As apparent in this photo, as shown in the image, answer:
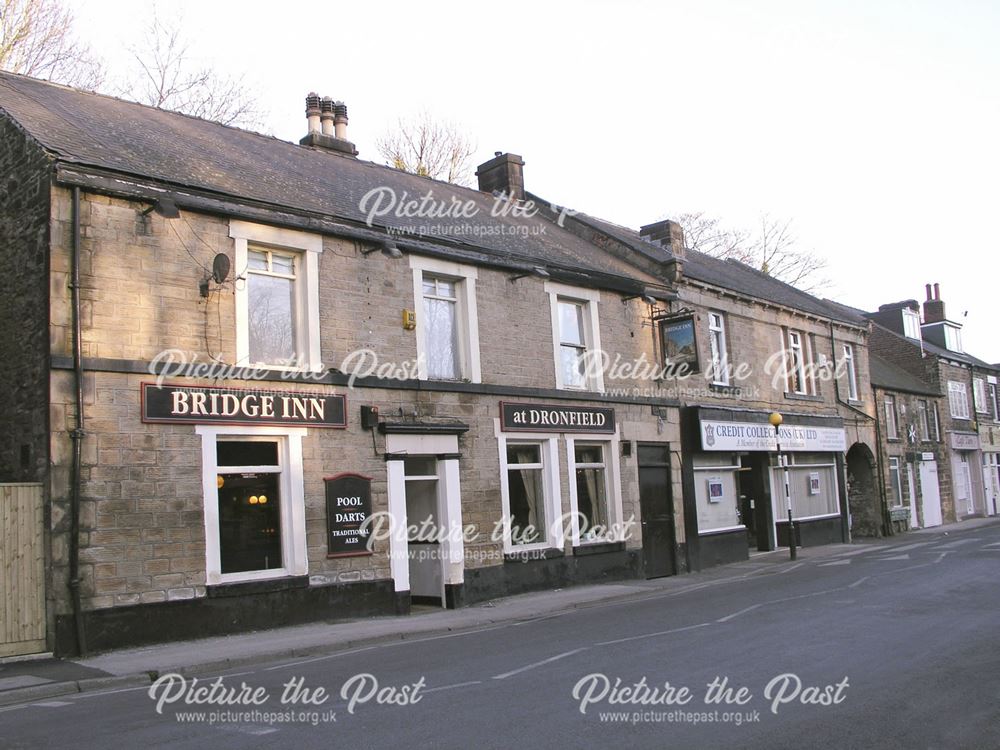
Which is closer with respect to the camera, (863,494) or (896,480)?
(863,494)

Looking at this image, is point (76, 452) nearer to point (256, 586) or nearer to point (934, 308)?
point (256, 586)

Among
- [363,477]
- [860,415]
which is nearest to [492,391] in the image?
[363,477]

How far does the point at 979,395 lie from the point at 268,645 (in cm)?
4035

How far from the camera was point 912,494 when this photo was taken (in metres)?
34.2

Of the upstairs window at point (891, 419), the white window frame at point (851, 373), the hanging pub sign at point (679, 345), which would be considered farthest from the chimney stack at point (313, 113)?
the upstairs window at point (891, 419)

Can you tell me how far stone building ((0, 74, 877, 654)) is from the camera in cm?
1199

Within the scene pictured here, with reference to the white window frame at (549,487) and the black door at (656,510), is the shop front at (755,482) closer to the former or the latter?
the black door at (656,510)

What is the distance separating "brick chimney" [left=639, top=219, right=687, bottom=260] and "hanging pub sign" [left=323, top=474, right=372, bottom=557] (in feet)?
43.0

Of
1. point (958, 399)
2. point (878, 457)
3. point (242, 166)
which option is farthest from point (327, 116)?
point (958, 399)

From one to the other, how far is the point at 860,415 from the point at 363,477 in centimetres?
2099

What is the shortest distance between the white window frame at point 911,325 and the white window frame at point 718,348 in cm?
2035

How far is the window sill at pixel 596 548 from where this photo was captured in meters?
→ 18.5

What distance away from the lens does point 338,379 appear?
1462 cm

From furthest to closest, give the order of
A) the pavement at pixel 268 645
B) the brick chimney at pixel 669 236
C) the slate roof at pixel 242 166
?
the brick chimney at pixel 669 236, the slate roof at pixel 242 166, the pavement at pixel 268 645
